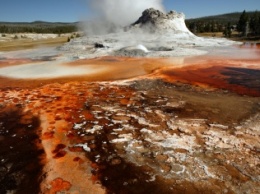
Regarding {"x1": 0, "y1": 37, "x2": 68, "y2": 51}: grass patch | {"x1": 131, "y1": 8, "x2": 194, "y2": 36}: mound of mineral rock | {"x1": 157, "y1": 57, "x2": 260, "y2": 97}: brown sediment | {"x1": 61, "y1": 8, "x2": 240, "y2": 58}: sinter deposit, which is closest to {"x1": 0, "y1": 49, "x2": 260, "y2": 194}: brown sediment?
{"x1": 157, "y1": 57, "x2": 260, "y2": 97}: brown sediment

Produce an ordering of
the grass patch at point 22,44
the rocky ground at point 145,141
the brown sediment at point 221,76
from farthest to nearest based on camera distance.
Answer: the grass patch at point 22,44, the brown sediment at point 221,76, the rocky ground at point 145,141

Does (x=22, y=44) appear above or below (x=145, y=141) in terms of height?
below

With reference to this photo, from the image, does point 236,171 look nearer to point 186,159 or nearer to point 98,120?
point 186,159

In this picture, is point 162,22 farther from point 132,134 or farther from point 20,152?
point 20,152

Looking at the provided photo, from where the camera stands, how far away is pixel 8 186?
13.1 feet

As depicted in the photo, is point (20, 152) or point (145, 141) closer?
point (20, 152)

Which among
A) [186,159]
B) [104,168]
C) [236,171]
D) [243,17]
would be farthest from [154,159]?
[243,17]

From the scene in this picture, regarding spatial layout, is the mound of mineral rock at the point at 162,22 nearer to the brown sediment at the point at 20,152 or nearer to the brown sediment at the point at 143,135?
the brown sediment at the point at 143,135

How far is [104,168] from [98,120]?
214cm

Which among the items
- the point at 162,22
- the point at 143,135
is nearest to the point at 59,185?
the point at 143,135

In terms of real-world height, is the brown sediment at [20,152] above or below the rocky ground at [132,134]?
below

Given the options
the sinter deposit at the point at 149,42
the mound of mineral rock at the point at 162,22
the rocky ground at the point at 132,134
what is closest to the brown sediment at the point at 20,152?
the rocky ground at the point at 132,134

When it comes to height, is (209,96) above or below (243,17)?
below

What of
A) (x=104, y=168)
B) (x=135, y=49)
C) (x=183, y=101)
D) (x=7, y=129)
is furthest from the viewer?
(x=135, y=49)
